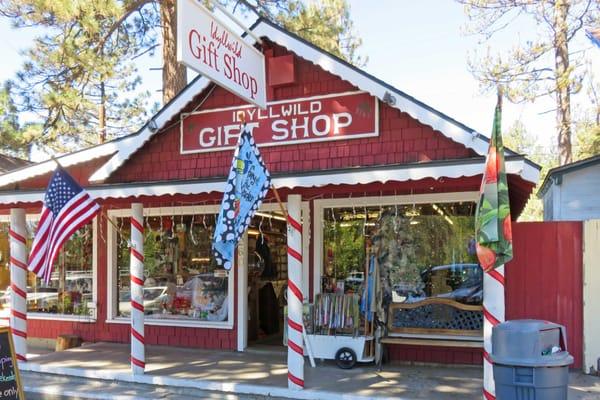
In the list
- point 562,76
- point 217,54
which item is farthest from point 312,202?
point 562,76

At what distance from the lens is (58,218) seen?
7480 mm

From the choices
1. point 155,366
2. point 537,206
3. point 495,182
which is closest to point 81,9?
point 155,366

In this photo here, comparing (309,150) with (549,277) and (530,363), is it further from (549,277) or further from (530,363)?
(530,363)

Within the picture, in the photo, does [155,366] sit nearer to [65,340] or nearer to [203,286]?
[203,286]

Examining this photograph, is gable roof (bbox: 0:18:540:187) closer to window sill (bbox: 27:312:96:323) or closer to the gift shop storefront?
the gift shop storefront

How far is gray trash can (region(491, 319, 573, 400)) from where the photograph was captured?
4.25 m

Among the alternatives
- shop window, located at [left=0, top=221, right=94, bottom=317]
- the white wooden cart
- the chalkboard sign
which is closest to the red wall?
Result: the white wooden cart

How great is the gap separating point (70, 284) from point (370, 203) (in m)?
6.27

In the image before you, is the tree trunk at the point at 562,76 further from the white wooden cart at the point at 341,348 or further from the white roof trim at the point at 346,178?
the white wooden cart at the point at 341,348

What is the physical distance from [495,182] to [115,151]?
20.7 feet

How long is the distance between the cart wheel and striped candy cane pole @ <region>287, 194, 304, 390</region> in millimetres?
1102

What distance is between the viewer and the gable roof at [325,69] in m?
7.08

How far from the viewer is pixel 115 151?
9.27 meters

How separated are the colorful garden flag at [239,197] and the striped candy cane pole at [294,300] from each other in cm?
88
